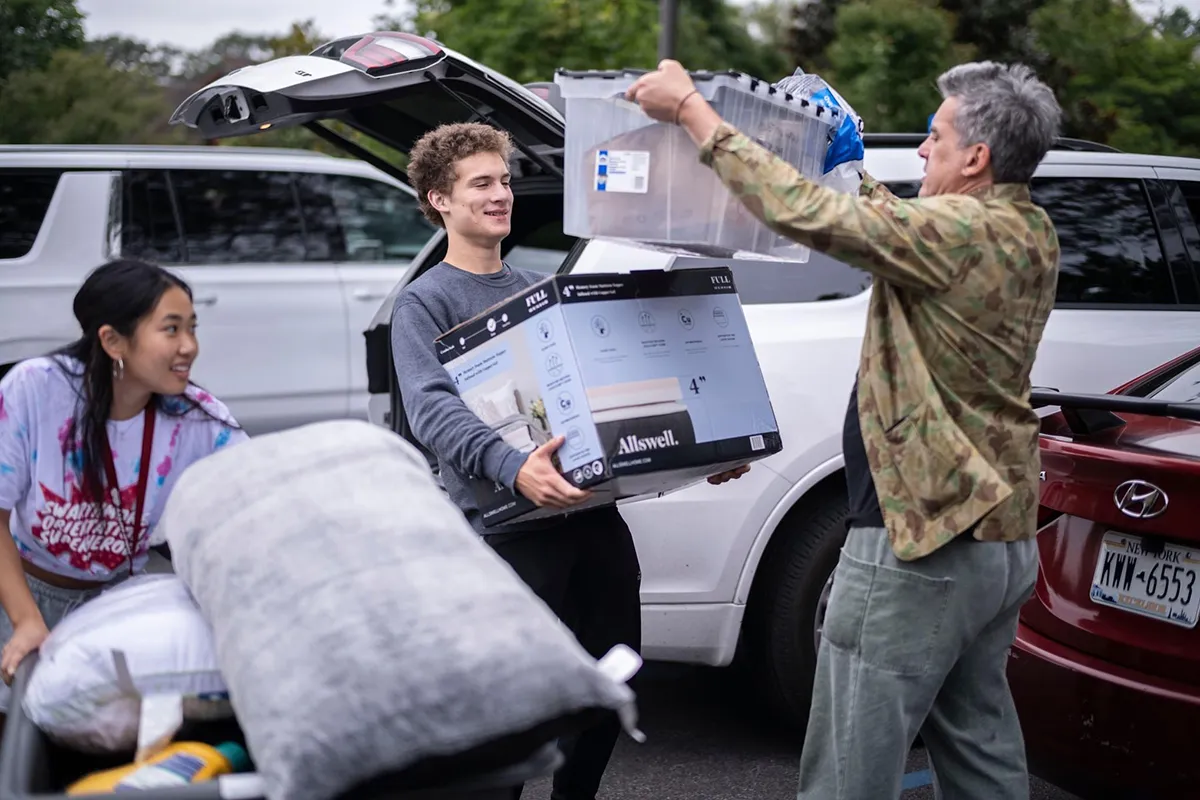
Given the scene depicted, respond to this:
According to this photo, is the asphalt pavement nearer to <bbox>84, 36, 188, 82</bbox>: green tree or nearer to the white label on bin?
the white label on bin

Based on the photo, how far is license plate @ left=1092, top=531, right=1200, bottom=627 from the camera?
3.00 m

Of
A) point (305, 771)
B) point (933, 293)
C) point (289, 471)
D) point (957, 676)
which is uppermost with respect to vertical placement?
point (933, 293)

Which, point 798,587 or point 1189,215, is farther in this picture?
point 1189,215

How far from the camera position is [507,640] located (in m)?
1.77

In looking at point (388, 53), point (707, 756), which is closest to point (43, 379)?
point (388, 53)

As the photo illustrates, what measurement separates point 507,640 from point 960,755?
1.48 metres

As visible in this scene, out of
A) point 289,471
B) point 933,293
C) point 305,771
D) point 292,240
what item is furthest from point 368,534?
point 292,240

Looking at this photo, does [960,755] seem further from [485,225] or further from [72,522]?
[72,522]

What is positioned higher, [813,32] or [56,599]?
[813,32]

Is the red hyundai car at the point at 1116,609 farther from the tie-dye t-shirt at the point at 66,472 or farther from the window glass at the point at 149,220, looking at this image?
the window glass at the point at 149,220

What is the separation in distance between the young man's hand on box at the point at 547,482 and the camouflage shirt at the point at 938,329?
→ 0.63 meters

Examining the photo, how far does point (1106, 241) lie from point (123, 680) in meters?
3.79

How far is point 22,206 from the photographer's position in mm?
7242

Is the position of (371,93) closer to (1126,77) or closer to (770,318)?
(770,318)
